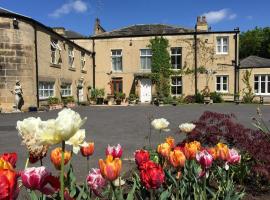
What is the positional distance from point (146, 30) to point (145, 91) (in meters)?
6.44

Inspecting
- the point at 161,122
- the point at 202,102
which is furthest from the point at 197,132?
the point at 202,102

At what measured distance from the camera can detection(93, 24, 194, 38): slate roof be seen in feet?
112

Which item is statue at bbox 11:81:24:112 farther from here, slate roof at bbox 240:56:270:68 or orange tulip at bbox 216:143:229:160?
slate roof at bbox 240:56:270:68

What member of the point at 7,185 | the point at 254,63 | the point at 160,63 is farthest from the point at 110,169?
the point at 254,63

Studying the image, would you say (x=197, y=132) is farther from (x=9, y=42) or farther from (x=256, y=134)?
(x=9, y=42)

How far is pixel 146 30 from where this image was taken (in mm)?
35188

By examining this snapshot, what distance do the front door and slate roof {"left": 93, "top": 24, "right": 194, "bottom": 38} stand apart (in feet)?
16.5

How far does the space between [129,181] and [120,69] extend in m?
30.5

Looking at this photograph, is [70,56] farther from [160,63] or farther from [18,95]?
[18,95]

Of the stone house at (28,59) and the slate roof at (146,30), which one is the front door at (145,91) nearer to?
the slate roof at (146,30)

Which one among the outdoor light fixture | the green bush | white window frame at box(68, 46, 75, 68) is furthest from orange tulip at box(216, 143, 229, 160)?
the green bush

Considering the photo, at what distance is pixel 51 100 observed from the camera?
80.5 ft

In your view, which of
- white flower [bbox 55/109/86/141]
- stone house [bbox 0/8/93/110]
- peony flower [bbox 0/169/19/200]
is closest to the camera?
peony flower [bbox 0/169/19/200]

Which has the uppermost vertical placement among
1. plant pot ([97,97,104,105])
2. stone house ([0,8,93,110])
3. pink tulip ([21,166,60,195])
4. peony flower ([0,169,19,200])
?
stone house ([0,8,93,110])
